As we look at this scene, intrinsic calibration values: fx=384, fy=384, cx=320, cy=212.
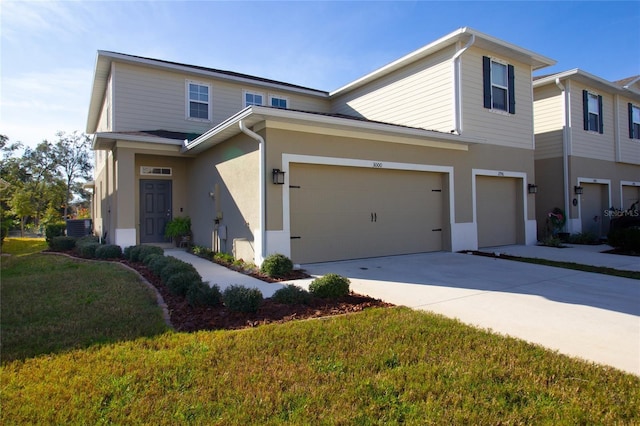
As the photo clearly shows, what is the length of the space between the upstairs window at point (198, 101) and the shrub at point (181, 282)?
866cm

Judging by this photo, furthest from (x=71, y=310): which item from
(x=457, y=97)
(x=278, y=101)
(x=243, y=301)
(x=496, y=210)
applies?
(x=496, y=210)

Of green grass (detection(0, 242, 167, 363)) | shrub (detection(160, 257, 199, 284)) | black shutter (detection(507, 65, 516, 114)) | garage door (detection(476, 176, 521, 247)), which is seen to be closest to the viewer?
green grass (detection(0, 242, 167, 363))

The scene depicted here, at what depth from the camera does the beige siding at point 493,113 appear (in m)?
11.0

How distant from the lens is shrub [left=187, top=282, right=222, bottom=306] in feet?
16.4

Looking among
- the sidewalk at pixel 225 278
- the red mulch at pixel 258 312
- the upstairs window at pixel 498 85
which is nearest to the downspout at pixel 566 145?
the upstairs window at pixel 498 85

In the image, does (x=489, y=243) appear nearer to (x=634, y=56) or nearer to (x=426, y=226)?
(x=426, y=226)

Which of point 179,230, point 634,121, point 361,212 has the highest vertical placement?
point 634,121

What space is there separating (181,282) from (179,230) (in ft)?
21.6

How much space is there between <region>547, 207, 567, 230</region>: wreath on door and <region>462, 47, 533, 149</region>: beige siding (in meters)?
2.81

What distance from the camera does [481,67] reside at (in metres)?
11.3

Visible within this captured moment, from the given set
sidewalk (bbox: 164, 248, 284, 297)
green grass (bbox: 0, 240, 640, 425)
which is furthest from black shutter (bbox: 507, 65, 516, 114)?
green grass (bbox: 0, 240, 640, 425)

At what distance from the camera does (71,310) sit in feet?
15.9

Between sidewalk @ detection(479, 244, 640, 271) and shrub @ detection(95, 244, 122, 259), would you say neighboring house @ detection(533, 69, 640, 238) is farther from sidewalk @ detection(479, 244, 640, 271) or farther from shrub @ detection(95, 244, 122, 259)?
shrub @ detection(95, 244, 122, 259)

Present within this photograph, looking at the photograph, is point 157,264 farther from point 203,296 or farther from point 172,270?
point 203,296
